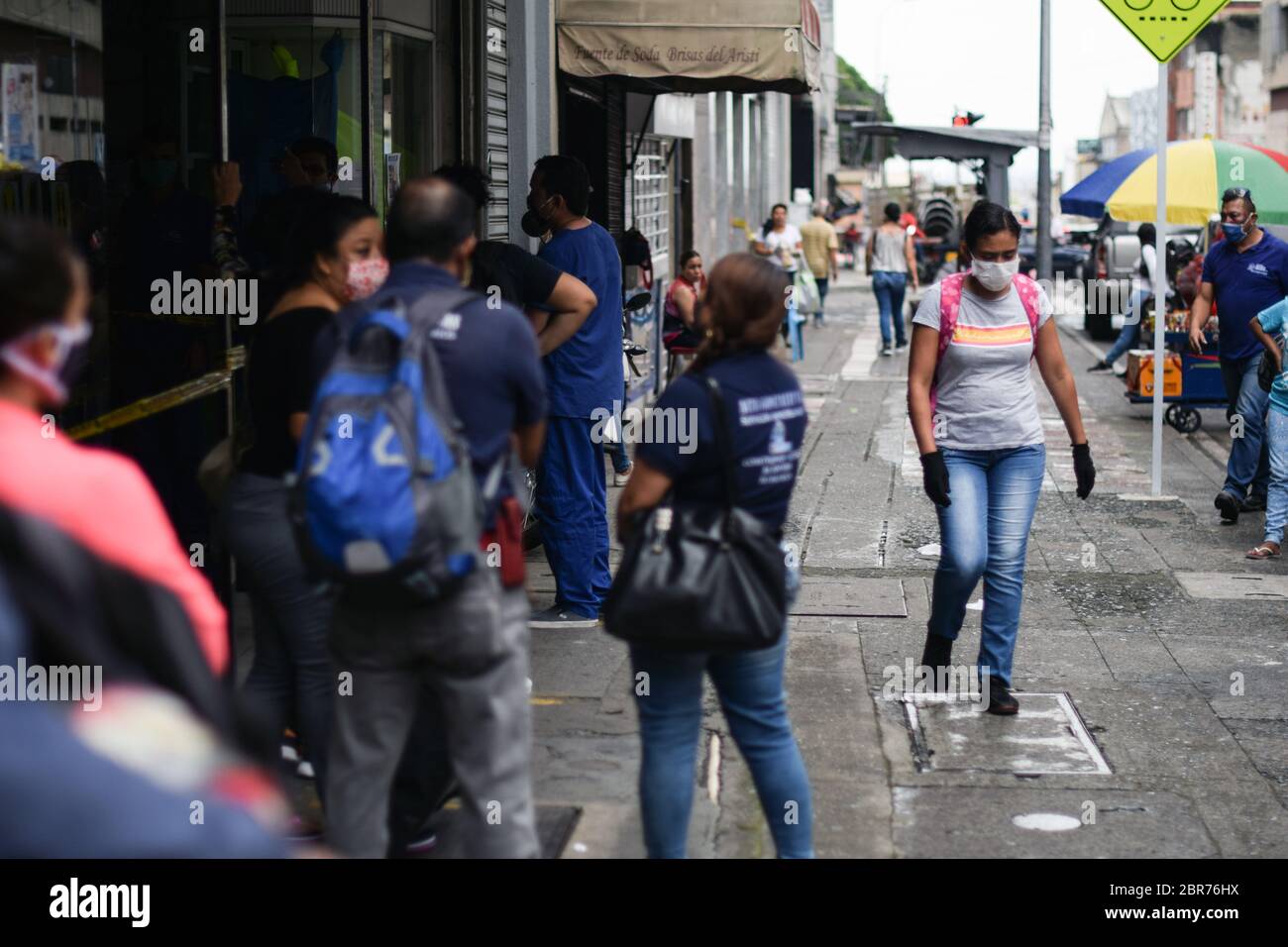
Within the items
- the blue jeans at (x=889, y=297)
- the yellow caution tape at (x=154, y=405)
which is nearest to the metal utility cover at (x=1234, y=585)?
the yellow caution tape at (x=154, y=405)

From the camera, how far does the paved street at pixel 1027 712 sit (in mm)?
5262

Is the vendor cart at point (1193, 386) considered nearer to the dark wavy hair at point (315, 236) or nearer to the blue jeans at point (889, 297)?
the blue jeans at point (889, 297)

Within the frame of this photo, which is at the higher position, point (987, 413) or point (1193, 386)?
point (987, 413)

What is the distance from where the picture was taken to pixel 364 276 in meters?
4.55

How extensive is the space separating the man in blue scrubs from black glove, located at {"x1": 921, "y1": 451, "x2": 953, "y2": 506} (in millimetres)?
1848

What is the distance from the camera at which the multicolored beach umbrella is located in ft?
47.8

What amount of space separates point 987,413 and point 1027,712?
1137 millimetres

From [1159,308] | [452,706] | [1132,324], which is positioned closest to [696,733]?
[452,706]

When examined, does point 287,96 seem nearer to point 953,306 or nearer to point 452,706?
point 953,306

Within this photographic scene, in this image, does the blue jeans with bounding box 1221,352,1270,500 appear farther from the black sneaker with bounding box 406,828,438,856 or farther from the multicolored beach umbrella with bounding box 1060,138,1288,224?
the black sneaker with bounding box 406,828,438,856
